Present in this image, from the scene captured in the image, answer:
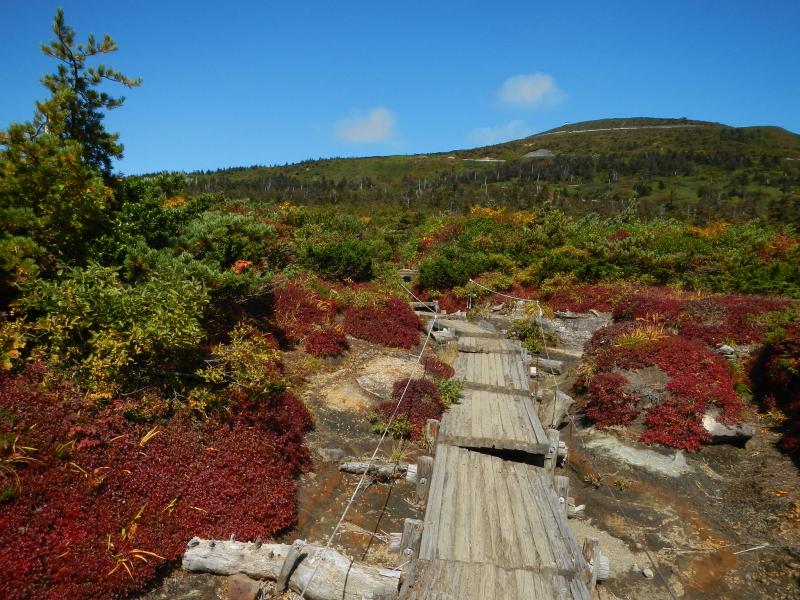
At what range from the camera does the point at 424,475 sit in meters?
7.53

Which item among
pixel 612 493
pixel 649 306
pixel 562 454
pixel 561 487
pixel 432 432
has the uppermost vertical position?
pixel 649 306

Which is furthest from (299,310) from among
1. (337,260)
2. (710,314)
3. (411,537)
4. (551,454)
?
(710,314)

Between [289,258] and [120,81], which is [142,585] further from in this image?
[289,258]

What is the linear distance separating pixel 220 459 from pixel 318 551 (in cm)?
254

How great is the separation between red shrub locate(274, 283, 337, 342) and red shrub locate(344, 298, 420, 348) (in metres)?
0.79

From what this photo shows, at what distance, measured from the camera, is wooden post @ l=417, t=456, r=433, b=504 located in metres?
7.50

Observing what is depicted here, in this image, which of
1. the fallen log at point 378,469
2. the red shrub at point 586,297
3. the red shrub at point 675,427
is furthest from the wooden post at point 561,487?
the red shrub at point 586,297

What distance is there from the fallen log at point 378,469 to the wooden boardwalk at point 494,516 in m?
1.27

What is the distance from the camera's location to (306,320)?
1466cm

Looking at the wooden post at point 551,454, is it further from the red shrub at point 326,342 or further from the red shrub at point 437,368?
the red shrub at point 326,342

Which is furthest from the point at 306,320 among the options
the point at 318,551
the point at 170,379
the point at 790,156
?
the point at 790,156

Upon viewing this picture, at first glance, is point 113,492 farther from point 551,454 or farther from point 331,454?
point 551,454

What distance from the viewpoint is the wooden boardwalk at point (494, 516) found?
213 inches

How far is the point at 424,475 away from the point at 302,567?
2271mm
